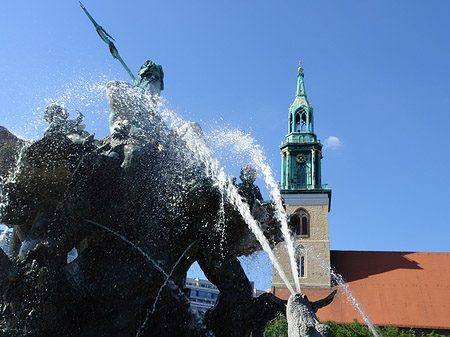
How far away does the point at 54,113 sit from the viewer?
20.1ft

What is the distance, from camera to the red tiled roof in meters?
33.5

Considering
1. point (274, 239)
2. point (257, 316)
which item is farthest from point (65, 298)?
point (274, 239)

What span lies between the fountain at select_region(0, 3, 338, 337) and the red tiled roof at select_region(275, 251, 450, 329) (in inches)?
1144

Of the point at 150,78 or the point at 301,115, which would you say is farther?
the point at 301,115

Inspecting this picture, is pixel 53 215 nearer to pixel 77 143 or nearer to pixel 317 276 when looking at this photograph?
pixel 77 143

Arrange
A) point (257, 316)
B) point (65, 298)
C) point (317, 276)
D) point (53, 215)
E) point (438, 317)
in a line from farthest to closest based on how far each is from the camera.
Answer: point (317, 276) → point (438, 317) → point (257, 316) → point (53, 215) → point (65, 298)

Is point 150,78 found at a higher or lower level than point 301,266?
lower

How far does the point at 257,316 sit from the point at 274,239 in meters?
1.14

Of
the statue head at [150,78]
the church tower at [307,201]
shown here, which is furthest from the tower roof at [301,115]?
the statue head at [150,78]

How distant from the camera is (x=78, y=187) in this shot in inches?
223

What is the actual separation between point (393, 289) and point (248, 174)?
33289 millimetres

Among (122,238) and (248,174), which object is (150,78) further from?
(122,238)

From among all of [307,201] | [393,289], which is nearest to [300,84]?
[307,201]

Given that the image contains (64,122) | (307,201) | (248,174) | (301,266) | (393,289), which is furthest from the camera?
(307,201)
